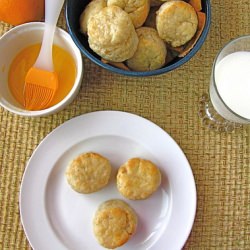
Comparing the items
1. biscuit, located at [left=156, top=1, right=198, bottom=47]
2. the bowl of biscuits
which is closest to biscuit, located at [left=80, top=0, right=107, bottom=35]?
the bowl of biscuits

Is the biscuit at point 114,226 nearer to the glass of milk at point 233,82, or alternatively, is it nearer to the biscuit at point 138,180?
the biscuit at point 138,180

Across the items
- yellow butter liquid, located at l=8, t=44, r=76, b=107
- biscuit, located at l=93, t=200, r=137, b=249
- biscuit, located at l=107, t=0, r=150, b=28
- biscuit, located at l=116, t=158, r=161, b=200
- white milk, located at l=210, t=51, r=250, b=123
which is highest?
biscuit, located at l=107, t=0, r=150, b=28

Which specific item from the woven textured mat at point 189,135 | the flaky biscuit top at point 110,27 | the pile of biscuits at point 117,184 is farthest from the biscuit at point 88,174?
the flaky biscuit top at point 110,27

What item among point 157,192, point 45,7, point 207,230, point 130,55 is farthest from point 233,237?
point 45,7

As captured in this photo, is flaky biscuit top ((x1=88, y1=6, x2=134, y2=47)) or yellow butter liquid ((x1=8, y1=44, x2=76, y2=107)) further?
yellow butter liquid ((x1=8, y1=44, x2=76, y2=107))

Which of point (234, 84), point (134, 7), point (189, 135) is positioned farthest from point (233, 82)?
point (134, 7)

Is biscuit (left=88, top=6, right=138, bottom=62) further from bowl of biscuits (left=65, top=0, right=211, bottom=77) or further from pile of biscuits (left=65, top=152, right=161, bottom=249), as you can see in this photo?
pile of biscuits (left=65, top=152, right=161, bottom=249)
